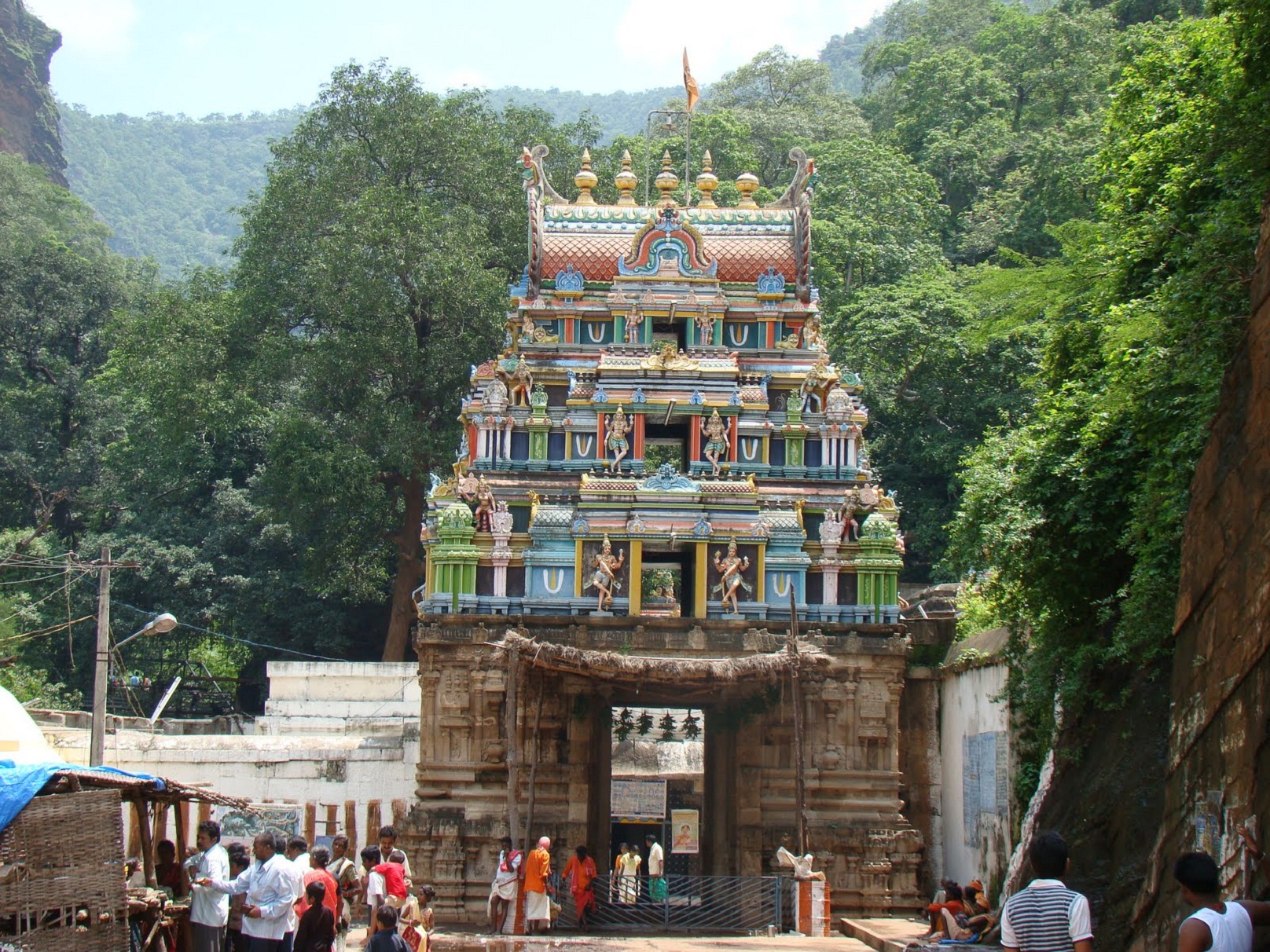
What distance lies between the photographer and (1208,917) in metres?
8.02

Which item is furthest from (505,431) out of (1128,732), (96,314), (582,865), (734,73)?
(734,73)

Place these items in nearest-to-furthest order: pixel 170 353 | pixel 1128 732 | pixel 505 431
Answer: pixel 1128 732 → pixel 505 431 → pixel 170 353

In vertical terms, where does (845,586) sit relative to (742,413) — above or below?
below

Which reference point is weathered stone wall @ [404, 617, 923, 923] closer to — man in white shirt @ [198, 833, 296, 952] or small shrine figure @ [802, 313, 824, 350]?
small shrine figure @ [802, 313, 824, 350]

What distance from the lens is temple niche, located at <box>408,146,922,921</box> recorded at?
2373 cm

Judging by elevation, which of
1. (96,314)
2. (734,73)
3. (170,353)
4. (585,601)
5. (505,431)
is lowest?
(585,601)

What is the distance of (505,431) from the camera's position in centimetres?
2631

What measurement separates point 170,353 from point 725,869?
67.0 feet

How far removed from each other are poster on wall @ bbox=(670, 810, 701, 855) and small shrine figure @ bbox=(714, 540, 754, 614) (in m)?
6.64

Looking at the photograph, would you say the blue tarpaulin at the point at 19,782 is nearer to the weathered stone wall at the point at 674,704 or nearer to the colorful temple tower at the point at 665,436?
the weathered stone wall at the point at 674,704

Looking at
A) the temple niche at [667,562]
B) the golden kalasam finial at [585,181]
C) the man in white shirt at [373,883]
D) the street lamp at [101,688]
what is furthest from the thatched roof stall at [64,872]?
the golden kalasam finial at [585,181]

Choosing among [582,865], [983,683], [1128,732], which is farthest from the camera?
[983,683]

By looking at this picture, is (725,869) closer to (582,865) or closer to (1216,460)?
(582,865)

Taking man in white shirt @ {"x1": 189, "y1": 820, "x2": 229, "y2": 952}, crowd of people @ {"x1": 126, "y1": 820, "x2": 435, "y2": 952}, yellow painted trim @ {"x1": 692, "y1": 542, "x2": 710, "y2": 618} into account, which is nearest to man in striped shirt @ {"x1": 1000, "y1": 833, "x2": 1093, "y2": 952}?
crowd of people @ {"x1": 126, "y1": 820, "x2": 435, "y2": 952}
